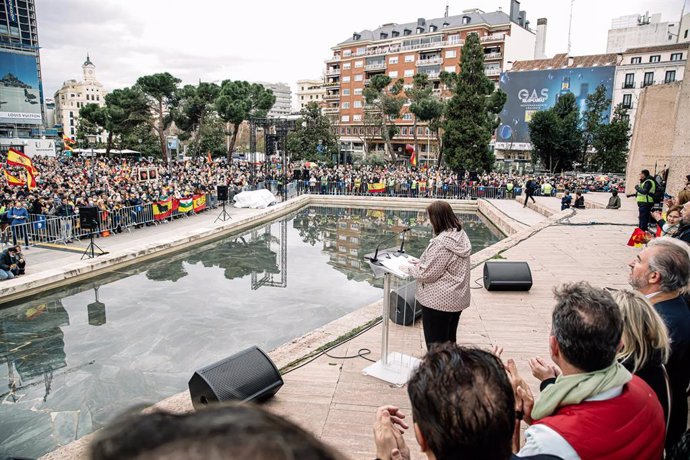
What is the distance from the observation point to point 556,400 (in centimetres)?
164

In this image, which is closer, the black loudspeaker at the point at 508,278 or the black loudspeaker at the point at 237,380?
the black loudspeaker at the point at 237,380

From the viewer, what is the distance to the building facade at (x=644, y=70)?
44.7m

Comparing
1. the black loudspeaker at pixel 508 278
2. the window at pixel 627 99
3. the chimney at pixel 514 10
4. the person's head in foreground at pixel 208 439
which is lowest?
the black loudspeaker at pixel 508 278

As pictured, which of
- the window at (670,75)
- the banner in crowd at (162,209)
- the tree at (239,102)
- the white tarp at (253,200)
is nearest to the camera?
the banner in crowd at (162,209)

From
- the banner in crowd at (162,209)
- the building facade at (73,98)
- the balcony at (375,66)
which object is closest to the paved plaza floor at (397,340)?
the banner in crowd at (162,209)

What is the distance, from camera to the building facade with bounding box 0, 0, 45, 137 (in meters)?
56.8

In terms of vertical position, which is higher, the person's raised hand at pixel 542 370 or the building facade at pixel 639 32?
the building facade at pixel 639 32

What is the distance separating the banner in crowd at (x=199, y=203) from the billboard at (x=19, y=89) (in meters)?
53.9

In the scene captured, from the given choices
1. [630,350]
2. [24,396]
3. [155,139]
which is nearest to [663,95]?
[630,350]

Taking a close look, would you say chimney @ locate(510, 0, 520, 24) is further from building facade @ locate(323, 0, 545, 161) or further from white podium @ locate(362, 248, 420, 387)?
white podium @ locate(362, 248, 420, 387)

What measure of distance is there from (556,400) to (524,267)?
5623 millimetres

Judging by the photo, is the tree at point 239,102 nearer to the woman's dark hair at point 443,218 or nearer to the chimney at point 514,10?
the chimney at point 514,10

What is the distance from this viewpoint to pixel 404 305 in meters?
5.39

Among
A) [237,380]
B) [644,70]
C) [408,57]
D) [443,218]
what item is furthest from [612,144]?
[237,380]
